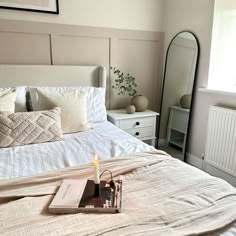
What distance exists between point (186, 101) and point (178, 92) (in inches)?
7.1

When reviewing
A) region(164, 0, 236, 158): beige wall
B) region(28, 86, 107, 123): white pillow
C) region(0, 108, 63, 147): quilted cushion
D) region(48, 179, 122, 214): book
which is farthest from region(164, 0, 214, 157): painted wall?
region(48, 179, 122, 214): book

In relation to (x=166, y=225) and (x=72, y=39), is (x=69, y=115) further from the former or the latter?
(x=166, y=225)

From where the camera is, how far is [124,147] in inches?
63.2

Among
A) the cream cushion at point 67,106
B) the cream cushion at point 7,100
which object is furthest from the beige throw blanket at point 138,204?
the cream cushion at point 7,100

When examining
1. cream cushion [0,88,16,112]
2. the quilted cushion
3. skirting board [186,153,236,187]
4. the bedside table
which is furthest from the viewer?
the bedside table

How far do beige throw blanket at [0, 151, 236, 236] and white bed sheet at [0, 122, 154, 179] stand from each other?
0.62 ft

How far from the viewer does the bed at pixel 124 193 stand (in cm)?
78

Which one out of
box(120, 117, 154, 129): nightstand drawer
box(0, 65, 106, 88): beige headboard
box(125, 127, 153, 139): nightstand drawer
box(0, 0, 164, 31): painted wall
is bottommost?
box(125, 127, 153, 139): nightstand drawer

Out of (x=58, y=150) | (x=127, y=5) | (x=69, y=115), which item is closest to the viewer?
Answer: (x=58, y=150)

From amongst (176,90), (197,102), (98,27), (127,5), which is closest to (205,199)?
(197,102)

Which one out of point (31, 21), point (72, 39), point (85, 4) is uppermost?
point (85, 4)

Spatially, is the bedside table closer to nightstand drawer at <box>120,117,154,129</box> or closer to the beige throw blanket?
nightstand drawer at <box>120,117,154,129</box>

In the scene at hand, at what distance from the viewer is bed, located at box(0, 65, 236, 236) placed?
78 cm

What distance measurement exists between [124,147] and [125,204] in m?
0.69
